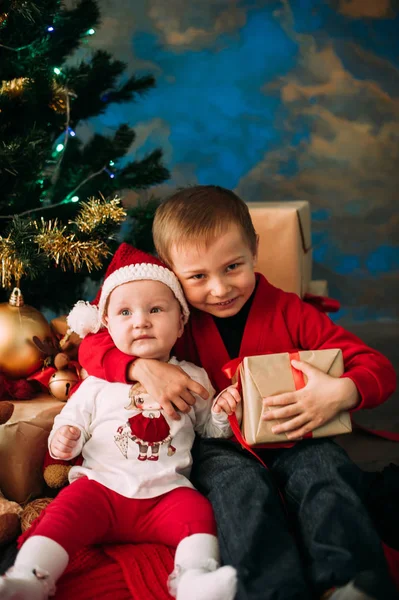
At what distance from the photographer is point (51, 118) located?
1.96 meters

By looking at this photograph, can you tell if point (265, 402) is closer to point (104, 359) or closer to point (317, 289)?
point (104, 359)

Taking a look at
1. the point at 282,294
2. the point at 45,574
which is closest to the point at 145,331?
the point at 282,294

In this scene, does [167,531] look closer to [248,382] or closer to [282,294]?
[248,382]

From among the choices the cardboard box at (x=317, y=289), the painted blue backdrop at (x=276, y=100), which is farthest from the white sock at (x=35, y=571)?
the painted blue backdrop at (x=276, y=100)

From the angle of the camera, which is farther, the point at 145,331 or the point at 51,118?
the point at 51,118

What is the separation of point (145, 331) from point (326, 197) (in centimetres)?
231

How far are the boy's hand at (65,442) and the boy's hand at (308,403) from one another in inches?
15.0

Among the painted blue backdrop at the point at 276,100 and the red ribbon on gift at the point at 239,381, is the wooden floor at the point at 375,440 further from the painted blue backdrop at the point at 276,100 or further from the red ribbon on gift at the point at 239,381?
the painted blue backdrop at the point at 276,100

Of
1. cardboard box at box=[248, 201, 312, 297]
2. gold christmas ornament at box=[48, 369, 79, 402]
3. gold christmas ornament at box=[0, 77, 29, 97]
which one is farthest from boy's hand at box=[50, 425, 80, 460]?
gold christmas ornament at box=[0, 77, 29, 97]

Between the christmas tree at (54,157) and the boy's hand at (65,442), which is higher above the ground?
the christmas tree at (54,157)

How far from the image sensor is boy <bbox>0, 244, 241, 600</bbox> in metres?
1.09

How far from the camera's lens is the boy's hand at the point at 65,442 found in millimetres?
1296

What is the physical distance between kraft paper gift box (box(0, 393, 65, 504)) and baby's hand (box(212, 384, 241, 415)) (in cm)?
44

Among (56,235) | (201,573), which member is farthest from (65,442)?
(56,235)
